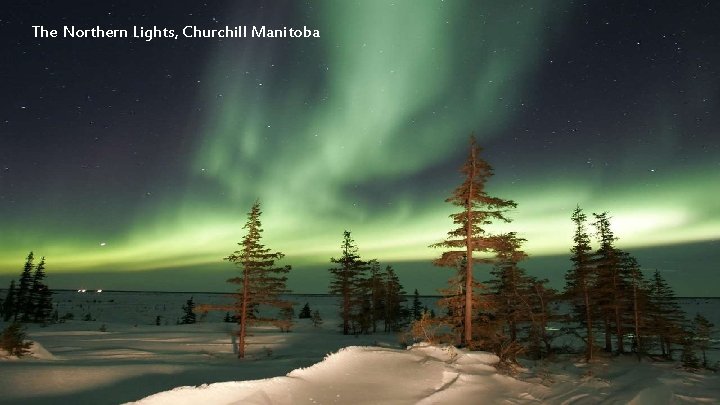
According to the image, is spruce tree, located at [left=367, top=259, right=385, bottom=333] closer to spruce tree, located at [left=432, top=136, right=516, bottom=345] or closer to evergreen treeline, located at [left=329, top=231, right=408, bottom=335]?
evergreen treeline, located at [left=329, top=231, right=408, bottom=335]

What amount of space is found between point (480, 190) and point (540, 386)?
8384 millimetres

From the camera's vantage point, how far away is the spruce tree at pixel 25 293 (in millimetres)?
54000

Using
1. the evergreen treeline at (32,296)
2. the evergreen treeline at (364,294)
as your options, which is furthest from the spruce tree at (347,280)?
the evergreen treeline at (32,296)

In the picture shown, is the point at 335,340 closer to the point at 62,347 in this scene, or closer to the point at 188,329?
the point at 188,329

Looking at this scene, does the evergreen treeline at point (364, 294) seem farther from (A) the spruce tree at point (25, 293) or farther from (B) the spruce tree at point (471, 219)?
(A) the spruce tree at point (25, 293)

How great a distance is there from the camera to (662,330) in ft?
95.5

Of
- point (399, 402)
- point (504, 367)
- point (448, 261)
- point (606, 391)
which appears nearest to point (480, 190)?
point (448, 261)

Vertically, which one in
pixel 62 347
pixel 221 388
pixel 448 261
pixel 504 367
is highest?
pixel 448 261

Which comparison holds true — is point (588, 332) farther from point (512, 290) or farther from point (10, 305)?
point (10, 305)

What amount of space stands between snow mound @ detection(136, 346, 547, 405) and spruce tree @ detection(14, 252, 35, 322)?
64.3m

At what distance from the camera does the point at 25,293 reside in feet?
183

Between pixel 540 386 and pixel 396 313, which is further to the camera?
pixel 396 313

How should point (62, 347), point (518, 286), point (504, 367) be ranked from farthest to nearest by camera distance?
point (518, 286) < point (62, 347) < point (504, 367)

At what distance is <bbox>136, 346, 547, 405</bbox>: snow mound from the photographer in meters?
6.73
